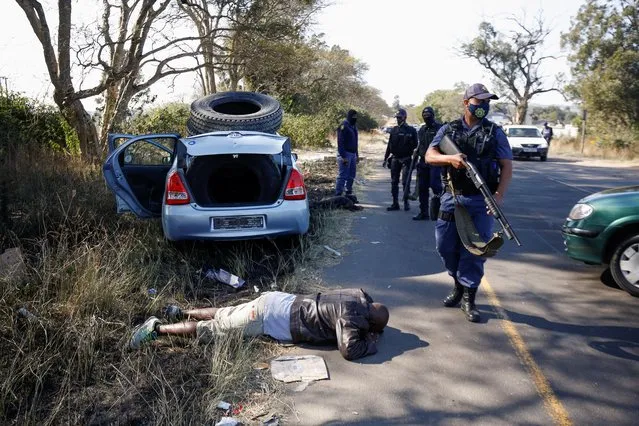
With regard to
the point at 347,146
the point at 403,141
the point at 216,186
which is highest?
the point at 403,141

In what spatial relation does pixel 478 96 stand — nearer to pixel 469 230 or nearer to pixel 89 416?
pixel 469 230

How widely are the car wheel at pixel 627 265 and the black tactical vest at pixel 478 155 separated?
1766 mm

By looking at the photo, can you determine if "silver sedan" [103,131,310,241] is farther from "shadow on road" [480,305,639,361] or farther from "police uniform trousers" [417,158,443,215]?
"police uniform trousers" [417,158,443,215]

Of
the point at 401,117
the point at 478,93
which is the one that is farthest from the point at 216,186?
the point at 401,117

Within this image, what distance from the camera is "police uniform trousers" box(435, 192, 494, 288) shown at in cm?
472

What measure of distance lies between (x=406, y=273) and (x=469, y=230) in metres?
1.69

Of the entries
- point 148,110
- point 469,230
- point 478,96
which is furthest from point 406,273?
point 148,110

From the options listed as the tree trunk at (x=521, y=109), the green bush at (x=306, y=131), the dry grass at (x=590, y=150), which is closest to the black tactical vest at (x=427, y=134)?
the green bush at (x=306, y=131)

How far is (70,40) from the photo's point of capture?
12398 mm

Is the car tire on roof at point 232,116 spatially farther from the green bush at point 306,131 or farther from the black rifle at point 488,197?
the green bush at point 306,131

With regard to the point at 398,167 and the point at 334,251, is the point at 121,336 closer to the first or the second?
the point at 334,251

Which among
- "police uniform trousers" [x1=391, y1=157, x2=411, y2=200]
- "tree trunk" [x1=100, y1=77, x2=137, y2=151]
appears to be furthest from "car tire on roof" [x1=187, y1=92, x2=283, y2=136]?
"tree trunk" [x1=100, y1=77, x2=137, y2=151]

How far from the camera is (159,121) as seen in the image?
57.9 ft

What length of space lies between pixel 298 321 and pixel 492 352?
4.88 ft
